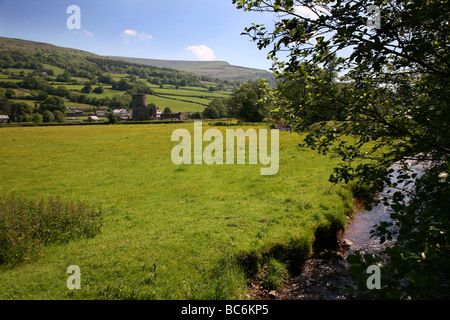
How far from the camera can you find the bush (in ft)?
24.9

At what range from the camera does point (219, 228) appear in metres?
9.66

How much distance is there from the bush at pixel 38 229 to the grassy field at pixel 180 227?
1.39 feet

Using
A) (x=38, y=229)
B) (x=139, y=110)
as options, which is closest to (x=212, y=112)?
(x=139, y=110)

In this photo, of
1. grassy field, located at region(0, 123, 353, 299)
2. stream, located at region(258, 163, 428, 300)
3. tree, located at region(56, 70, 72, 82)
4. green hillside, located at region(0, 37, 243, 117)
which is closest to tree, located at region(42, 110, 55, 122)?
green hillside, located at region(0, 37, 243, 117)

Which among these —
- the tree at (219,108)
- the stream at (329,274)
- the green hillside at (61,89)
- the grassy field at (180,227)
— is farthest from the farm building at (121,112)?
the stream at (329,274)

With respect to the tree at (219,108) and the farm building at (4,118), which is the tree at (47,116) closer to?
the farm building at (4,118)

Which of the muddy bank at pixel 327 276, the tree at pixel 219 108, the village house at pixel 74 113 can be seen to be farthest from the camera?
the tree at pixel 219 108

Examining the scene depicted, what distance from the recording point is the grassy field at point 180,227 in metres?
6.50

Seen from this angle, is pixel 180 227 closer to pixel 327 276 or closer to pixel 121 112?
pixel 327 276

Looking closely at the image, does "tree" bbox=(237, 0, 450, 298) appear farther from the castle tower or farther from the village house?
the village house

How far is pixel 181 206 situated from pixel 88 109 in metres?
141

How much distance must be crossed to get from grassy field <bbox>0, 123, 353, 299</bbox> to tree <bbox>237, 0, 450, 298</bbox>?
4.65 m
